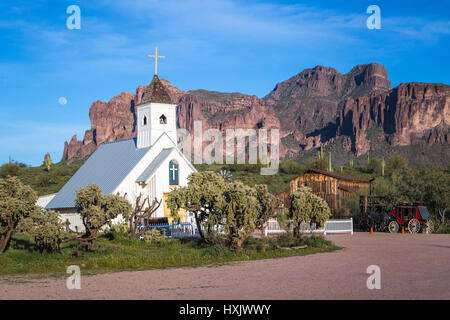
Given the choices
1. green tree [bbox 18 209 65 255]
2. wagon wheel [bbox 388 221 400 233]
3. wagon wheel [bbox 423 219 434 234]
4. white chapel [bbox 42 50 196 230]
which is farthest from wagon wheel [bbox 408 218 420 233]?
green tree [bbox 18 209 65 255]

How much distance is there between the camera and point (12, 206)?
57.7ft

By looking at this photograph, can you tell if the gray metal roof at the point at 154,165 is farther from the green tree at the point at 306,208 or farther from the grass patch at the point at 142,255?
the green tree at the point at 306,208

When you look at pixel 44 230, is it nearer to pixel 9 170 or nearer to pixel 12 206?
pixel 12 206

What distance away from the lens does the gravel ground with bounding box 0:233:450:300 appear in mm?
10609

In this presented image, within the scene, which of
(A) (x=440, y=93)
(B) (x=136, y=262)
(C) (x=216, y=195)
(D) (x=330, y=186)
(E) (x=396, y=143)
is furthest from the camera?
(A) (x=440, y=93)

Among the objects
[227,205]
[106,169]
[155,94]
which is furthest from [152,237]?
[155,94]

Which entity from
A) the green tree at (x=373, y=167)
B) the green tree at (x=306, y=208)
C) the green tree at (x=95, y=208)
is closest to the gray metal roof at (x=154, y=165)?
the green tree at (x=95, y=208)

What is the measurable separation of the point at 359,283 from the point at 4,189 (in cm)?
1297

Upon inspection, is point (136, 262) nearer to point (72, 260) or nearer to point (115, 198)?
point (72, 260)

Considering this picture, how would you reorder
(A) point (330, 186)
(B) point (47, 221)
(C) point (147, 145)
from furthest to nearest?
1. (A) point (330, 186)
2. (C) point (147, 145)
3. (B) point (47, 221)

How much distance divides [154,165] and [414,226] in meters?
16.3

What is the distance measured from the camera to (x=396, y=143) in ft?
470

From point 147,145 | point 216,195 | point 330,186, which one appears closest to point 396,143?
Result: point 330,186

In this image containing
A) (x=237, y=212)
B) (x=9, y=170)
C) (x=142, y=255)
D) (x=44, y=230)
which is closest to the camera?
(x=44, y=230)
